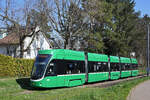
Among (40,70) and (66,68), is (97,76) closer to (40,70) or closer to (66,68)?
(66,68)

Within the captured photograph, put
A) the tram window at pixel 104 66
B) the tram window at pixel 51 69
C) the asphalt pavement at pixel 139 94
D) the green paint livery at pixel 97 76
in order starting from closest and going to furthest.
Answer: the asphalt pavement at pixel 139 94 → the tram window at pixel 51 69 → the green paint livery at pixel 97 76 → the tram window at pixel 104 66

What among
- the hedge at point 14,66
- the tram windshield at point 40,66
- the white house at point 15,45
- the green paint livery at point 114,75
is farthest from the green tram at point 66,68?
the white house at point 15,45

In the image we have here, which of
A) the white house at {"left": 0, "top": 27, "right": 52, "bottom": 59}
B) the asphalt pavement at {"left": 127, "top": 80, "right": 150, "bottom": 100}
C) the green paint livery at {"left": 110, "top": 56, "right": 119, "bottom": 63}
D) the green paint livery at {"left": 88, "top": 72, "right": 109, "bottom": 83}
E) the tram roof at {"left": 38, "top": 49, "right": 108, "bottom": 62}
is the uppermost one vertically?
the white house at {"left": 0, "top": 27, "right": 52, "bottom": 59}

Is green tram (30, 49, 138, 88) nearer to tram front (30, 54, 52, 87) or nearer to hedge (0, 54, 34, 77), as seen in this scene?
tram front (30, 54, 52, 87)

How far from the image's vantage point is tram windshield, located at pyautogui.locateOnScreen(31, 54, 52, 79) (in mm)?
14516

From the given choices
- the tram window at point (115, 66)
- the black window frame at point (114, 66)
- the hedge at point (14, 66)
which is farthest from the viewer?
the tram window at point (115, 66)

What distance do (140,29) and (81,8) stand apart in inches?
1214

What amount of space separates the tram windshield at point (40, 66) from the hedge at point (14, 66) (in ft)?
21.7

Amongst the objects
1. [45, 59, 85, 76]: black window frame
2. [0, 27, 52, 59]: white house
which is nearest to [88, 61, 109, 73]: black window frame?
[45, 59, 85, 76]: black window frame

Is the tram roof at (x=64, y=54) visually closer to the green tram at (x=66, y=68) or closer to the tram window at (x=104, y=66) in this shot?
the green tram at (x=66, y=68)

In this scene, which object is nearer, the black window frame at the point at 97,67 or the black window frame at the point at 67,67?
the black window frame at the point at 67,67

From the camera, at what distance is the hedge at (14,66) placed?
20.4 m

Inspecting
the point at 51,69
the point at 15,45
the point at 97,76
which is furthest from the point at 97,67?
the point at 15,45

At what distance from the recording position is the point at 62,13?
27.7 m
